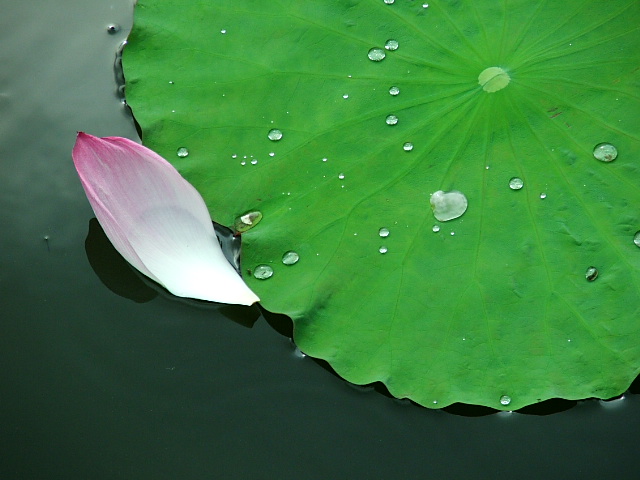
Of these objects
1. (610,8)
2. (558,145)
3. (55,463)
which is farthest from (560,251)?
(55,463)

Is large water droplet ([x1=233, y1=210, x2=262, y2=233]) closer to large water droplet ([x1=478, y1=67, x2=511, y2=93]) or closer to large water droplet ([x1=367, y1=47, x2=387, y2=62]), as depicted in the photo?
large water droplet ([x1=367, y1=47, x2=387, y2=62])

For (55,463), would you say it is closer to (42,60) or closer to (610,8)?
(42,60)

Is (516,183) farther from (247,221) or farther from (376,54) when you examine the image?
(247,221)

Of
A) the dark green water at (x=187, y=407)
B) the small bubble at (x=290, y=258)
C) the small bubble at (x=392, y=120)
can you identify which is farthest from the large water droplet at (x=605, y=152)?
the small bubble at (x=290, y=258)

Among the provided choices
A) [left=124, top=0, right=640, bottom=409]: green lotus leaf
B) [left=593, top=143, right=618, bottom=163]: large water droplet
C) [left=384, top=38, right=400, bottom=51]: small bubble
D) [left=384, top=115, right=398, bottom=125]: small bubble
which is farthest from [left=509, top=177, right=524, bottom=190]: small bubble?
[left=384, top=38, right=400, bottom=51]: small bubble

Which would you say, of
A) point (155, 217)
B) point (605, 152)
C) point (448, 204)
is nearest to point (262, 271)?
point (155, 217)

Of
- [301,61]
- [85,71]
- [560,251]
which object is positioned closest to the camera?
[560,251]
